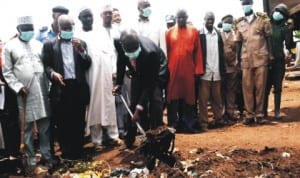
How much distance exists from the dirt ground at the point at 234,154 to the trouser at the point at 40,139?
0.80 metres

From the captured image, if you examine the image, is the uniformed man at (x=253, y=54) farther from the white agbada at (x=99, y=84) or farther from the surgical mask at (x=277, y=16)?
the white agbada at (x=99, y=84)

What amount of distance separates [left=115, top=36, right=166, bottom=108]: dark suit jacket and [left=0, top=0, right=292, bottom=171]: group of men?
0.01m

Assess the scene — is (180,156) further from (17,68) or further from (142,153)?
(17,68)

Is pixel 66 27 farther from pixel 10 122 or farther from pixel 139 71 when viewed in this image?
pixel 10 122

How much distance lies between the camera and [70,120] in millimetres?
7242

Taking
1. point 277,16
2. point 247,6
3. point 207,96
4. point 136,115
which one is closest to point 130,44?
point 136,115

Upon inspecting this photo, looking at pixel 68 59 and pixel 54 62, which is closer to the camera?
pixel 54 62

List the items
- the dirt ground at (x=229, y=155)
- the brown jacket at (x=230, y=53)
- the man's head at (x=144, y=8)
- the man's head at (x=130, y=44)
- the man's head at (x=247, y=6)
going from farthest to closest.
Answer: the brown jacket at (x=230, y=53) → the man's head at (x=247, y=6) → the man's head at (x=144, y=8) → the man's head at (x=130, y=44) → the dirt ground at (x=229, y=155)

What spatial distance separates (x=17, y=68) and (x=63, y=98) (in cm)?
79

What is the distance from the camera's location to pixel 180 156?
6957 mm

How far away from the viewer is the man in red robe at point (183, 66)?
880cm

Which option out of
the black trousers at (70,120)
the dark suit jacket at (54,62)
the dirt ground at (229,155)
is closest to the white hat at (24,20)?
the dark suit jacket at (54,62)

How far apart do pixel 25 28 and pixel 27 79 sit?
70 cm

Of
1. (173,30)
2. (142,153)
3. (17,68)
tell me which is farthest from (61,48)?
(173,30)
